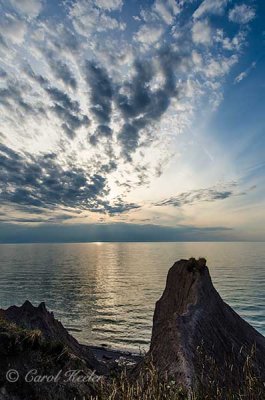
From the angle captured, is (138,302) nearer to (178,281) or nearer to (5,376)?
(178,281)

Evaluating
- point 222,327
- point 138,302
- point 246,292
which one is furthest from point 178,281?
point 246,292

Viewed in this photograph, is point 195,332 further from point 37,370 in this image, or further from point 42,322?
point 42,322

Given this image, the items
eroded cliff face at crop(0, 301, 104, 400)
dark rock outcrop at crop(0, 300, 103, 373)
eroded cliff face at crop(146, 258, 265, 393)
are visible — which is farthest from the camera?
dark rock outcrop at crop(0, 300, 103, 373)

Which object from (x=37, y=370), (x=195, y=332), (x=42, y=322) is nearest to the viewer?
(x=37, y=370)

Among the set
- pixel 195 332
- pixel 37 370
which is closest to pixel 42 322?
pixel 195 332

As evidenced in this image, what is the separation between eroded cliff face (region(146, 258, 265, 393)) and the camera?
15703 millimetres

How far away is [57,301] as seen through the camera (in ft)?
265

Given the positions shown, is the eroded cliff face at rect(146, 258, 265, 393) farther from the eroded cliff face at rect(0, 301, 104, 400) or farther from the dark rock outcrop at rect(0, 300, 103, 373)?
the dark rock outcrop at rect(0, 300, 103, 373)

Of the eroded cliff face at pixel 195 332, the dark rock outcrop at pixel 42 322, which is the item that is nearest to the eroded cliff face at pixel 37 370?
the eroded cliff face at pixel 195 332

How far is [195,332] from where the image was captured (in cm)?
1947

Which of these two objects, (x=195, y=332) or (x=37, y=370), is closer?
(x=37, y=370)

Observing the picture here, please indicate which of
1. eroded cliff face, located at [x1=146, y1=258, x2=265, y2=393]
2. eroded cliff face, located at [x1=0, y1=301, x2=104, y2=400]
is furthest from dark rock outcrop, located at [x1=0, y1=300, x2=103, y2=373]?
eroded cliff face, located at [x1=0, y1=301, x2=104, y2=400]

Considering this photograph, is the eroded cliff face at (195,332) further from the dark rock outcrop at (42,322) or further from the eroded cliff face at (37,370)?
the dark rock outcrop at (42,322)

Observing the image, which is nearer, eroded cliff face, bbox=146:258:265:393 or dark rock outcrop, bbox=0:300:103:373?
eroded cliff face, bbox=146:258:265:393
